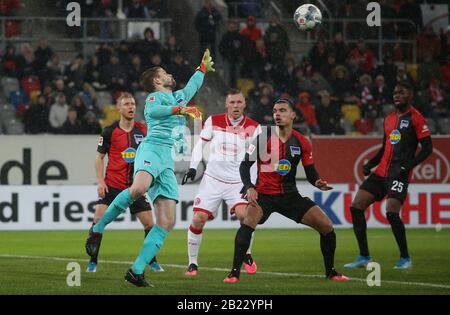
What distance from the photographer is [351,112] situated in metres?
23.0

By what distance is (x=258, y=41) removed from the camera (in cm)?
2234

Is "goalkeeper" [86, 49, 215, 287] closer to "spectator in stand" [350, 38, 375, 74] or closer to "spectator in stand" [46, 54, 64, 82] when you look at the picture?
"spectator in stand" [46, 54, 64, 82]

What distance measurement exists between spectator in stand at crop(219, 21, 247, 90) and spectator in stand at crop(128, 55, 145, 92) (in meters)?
1.77

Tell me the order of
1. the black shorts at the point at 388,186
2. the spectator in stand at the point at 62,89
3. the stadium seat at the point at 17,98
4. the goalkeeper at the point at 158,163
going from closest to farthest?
1. the goalkeeper at the point at 158,163
2. the black shorts at the point at 388,186
3. the spectator in stand at the point at 62,89
4. the stadium seat at the point at 17,98

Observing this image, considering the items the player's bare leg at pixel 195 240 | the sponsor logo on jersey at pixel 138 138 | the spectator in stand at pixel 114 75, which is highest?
the spectator in stand at pixel 114 75

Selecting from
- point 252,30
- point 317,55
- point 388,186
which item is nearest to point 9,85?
point 252,30

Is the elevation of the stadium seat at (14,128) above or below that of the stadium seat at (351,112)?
below

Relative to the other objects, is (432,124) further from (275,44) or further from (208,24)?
(208,24)

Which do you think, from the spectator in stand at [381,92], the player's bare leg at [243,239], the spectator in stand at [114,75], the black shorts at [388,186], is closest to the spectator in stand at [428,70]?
the spectator in stand at [381,92]

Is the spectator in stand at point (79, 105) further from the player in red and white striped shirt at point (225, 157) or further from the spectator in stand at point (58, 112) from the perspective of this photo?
the player in red and white striped shirt at point (225, 157)

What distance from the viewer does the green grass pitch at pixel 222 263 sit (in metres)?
9.99

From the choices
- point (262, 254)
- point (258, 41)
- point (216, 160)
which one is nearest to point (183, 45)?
point (258, 41)

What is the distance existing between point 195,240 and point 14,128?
10.1 metres

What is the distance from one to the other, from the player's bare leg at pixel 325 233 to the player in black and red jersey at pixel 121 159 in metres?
2.15
